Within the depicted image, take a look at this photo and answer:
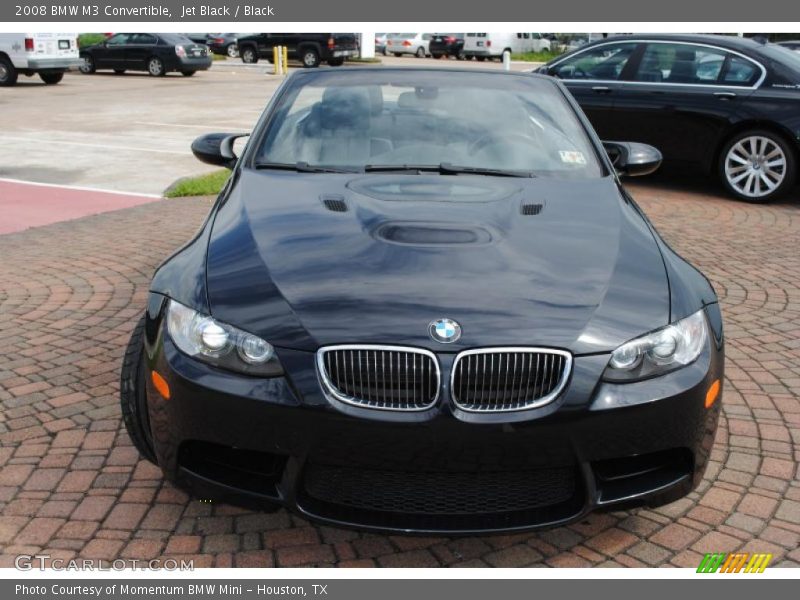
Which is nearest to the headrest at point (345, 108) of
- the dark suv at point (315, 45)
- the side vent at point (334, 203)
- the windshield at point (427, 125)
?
the windshield at point (427, 125)

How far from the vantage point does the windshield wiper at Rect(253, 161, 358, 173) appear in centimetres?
396

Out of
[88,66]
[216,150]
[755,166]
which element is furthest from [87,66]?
[216,150]

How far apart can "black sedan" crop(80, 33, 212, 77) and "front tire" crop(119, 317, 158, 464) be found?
27060 millimetres

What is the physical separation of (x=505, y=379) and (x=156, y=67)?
94.0ft

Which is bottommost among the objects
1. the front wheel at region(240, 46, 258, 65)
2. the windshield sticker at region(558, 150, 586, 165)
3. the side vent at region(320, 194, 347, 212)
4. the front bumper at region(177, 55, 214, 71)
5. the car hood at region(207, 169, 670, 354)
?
the front wheel at region(240, 46, 258, 65)

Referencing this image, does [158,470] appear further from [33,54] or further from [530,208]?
[33,54]

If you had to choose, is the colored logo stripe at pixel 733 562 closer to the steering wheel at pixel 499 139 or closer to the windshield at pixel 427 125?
the windshield at pixel 427 125

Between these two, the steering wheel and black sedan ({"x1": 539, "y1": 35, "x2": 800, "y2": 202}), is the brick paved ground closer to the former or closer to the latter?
the steering wheel

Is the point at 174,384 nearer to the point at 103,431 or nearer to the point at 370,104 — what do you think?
the point at 103,431

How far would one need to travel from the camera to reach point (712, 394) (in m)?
2.86

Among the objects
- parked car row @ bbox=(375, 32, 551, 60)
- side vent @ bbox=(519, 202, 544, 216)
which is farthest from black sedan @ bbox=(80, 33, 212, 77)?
side vent @ bbox=(519, 202, 544, 216)

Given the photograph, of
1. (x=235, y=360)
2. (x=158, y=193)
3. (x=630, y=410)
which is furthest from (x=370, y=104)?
(x=158, y=193)

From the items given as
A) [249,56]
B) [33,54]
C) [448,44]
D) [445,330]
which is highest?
[445,330]

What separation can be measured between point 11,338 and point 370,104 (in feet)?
8.10
